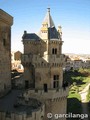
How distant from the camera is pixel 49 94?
29094 millimetres

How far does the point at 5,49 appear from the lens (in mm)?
29984

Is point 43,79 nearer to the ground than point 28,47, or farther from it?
nearer to the ground

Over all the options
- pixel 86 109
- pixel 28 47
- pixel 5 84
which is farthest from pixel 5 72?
pixel 86 109

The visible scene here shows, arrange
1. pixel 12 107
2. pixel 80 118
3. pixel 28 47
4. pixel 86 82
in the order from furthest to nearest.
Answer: pixel 86 82 < pixel 80 118 < pixel 28 47 < pixel 12 107

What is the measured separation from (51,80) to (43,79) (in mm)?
1017

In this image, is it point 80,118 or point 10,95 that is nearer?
point 10,95

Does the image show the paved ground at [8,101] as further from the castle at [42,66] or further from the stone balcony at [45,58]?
the stone balcony at [45,58]

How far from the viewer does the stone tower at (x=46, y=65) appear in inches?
1151

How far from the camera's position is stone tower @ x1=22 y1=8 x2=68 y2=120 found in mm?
29234

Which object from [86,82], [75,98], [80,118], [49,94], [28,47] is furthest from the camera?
[86,82]

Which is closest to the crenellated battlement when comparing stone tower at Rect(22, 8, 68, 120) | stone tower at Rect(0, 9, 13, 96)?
stone tower at Rect(22, 8, 68, 120)

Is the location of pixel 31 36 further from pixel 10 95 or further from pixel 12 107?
pixel 12 107

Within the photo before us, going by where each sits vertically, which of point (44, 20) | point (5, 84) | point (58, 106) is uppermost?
point (44, 20)

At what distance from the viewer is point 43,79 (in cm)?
3034
